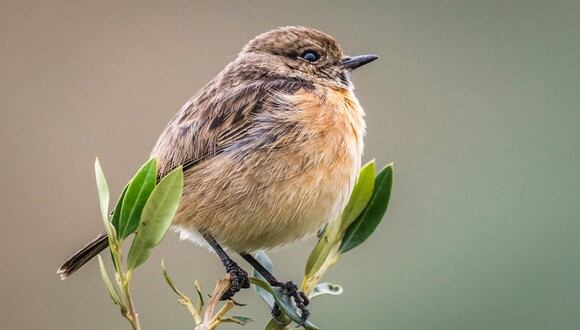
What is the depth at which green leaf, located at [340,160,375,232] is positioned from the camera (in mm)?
3021

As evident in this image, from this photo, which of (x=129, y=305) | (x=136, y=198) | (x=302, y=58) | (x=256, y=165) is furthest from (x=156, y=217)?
(x=302, y=58)

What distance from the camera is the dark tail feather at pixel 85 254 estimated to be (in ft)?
11.3

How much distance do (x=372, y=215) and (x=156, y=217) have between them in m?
0.76

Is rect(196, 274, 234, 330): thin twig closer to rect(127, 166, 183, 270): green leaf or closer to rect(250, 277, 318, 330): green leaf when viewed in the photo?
rect(250, 277, 318, 330): green leaf

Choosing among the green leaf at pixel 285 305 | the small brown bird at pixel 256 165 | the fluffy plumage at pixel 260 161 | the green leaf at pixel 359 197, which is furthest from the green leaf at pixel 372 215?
the fluffy plumage at pixel 260 161

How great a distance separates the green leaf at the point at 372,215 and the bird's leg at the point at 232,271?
1.31 ft

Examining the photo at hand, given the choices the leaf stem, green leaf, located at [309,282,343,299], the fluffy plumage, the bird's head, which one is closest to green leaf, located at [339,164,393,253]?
green leaf, located at [309,282,343,299]

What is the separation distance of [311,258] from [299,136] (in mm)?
983

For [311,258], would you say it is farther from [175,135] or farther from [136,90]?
[136,90]

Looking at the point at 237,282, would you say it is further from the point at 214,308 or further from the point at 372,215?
the point at 214,308

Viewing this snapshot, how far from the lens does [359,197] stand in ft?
9.92

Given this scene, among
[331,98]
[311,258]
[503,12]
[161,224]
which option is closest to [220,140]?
[331,98]

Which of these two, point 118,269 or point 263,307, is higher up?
point 118,269

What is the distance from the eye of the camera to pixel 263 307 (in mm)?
3949
